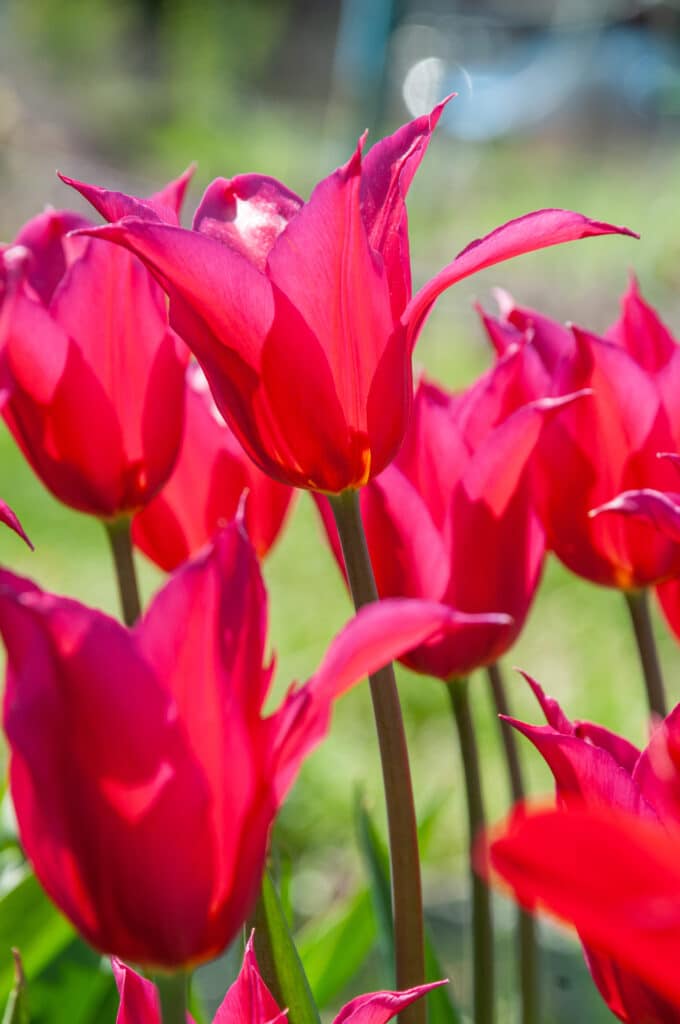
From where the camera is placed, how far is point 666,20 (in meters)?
3.38

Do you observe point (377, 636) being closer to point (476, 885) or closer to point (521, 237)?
point (521, 237)

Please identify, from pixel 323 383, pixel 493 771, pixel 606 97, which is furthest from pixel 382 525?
pixel 606 97

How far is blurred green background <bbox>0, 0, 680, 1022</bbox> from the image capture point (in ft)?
5.38

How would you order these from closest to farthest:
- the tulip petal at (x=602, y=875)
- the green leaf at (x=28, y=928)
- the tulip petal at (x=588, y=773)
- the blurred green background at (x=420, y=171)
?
the tulip petal at (x=602, y=875), the tulip petal at (x=588, y=773), the green leaf at (x=28, y=928), the blurred green background at (x=420, y=171)

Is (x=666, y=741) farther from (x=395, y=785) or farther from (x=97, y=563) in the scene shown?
(x=97, y=563)

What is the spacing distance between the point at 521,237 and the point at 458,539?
0.39 ft

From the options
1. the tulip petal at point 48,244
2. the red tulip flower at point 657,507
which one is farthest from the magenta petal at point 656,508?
the tulip petal at point 48,244

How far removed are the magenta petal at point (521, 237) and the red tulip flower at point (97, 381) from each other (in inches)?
5.1

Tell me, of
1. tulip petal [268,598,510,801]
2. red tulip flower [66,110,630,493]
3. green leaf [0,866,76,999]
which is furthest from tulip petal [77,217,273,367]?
green leaf [0,866,76,999]

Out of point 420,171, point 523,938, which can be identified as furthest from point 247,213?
point 420,171

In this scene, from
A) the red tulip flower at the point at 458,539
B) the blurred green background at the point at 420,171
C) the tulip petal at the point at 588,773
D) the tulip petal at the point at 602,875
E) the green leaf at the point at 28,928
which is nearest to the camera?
the tulip petal at the point at 602,875

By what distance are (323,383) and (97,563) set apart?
215cm

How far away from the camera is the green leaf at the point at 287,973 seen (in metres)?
0.38

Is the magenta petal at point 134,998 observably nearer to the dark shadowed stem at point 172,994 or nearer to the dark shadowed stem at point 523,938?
the dark shadowed stem at point 172,994
